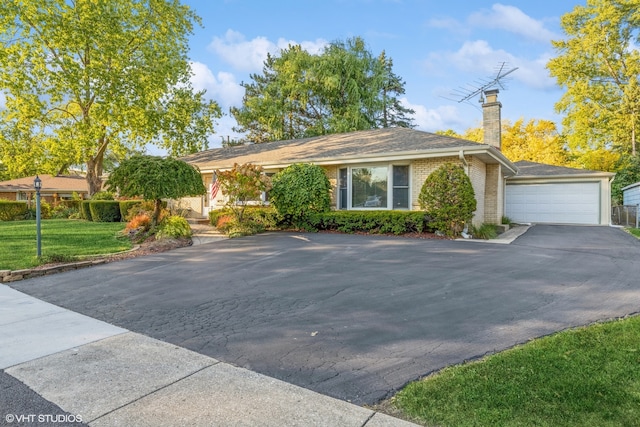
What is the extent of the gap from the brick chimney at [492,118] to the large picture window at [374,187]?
6270 mm

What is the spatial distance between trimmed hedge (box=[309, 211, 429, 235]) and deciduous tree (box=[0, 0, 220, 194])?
15.2 meters

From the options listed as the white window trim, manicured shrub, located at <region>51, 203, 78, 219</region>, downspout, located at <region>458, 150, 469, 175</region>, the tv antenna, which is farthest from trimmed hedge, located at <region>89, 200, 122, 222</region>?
the tv antenna

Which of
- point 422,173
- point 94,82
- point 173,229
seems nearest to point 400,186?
point 422,173

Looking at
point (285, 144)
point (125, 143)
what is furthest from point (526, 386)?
point (125, 143)

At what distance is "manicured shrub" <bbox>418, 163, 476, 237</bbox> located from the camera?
1074 centimetres

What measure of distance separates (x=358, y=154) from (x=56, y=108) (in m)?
19.9

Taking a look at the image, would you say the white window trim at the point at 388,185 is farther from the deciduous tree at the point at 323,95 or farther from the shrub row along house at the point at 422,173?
the deciduous tree at the point at 323,95

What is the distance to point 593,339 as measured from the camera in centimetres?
354

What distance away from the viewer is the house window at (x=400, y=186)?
12.8m

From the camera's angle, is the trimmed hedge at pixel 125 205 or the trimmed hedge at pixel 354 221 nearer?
the trimmed hedge at pixel 354 221

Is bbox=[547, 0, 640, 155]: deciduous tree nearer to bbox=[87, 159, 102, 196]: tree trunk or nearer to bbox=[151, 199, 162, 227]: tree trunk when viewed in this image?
bbox=[151, 199, 162, 227]: tree trunk

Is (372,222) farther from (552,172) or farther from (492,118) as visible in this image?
(552,172)

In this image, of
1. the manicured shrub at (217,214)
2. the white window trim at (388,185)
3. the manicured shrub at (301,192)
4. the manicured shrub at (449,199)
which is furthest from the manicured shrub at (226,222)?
the manicured shrub at (449,199)

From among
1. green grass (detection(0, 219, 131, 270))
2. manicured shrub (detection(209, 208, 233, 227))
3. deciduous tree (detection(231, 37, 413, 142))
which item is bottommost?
green grass (detection(0, 219, 131, 270))
